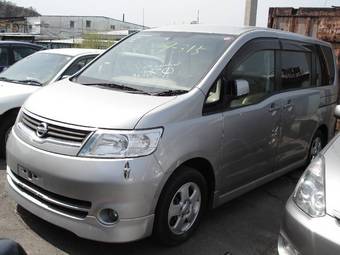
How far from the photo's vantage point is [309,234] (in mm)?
2633

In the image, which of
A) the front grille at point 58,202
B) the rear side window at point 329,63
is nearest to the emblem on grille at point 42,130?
the front grille at point 58,202

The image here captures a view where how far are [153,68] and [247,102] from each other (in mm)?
972

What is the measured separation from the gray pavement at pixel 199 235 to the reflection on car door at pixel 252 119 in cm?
38

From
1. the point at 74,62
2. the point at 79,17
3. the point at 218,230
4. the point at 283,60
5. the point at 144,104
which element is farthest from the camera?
the point at 79,17

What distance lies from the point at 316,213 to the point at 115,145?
1.44 meters

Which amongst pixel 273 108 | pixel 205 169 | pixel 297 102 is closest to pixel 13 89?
pixel 205 169

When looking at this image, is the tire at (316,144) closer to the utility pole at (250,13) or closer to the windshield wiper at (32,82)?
the windshield wiper at (32,82)

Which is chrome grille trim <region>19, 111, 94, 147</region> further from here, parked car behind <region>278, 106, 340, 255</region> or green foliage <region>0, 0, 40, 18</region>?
green foliage <region>0, 0, 40, 18</region>

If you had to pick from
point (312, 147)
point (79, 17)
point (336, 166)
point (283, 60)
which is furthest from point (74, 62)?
point (79, 17)

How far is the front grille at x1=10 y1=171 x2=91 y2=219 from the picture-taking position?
3266 millimetres

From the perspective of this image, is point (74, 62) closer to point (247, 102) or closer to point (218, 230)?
point (247, 102)

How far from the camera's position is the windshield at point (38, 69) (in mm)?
6344

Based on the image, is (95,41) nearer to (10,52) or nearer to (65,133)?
(10,52)

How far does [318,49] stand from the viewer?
19.6 feet
